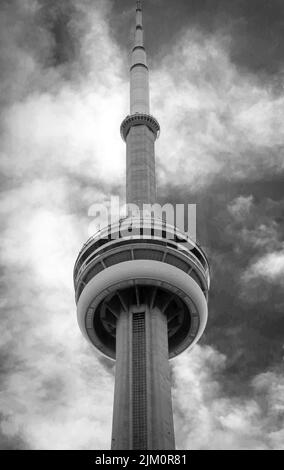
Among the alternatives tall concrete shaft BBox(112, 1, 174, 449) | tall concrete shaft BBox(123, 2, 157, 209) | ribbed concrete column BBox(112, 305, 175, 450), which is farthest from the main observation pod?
tall concrete shaft BBox(123, 2, 157, 209)

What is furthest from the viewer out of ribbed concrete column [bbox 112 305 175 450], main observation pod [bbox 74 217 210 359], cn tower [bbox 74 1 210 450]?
main observation pod [bbox 74 217 210 359]

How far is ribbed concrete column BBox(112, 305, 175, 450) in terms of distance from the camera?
58.9m

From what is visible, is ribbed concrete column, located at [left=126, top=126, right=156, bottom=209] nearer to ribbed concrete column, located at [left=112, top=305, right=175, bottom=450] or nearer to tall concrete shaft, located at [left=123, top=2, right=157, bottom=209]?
tall concrete shaft, located at [left=123, top=2, right=157, bottom=209]

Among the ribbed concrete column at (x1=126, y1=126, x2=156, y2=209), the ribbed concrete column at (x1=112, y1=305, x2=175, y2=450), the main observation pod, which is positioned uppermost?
the ribbed concrete column at (x1=126, y1=126, x2=156, y2=209)

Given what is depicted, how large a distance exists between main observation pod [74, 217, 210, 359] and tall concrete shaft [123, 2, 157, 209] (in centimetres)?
1120

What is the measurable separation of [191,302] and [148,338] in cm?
732

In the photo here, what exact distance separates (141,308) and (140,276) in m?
4.38

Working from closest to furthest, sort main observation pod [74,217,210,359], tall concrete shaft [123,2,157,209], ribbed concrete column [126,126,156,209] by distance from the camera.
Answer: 1. main observation pod [74,217,210,359]
2. ribbed concrete column [126,126,156,209]
3. tall concrete shaft [123,2,157,209]

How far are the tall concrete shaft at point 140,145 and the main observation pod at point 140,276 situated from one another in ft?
36.7

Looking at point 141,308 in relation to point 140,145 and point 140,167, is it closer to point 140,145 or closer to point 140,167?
point 140,167

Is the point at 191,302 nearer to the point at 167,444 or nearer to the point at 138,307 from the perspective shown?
the point at 138,307

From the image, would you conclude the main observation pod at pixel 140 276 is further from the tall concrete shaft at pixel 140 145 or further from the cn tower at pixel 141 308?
the tall concrete shaft at pixel 140 145

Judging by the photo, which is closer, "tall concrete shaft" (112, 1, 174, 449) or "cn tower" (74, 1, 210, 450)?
"tall concrete shaft" (112, 1, 174, 449)
